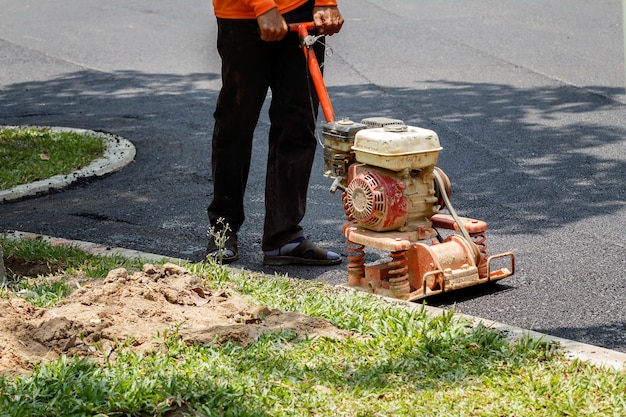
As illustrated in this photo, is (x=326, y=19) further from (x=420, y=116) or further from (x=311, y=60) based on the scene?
(x=420, y=116)

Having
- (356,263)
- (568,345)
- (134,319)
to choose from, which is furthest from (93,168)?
(568,345)

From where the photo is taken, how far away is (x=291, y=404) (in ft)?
12.5

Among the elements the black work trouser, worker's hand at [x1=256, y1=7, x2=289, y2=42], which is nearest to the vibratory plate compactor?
worker's hand at [x1=256, y1=7, x2=289, y2=42]

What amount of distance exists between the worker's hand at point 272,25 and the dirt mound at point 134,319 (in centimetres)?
134

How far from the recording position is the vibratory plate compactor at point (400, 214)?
509 cm

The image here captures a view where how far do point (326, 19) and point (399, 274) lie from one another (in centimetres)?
155

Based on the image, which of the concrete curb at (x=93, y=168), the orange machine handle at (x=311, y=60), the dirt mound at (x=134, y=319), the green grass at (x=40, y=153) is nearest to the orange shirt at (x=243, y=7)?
the orange machine handle at (x=311, y=60)

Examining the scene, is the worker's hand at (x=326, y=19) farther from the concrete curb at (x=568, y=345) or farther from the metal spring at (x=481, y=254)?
the concrete curb at (x=568, y=345)

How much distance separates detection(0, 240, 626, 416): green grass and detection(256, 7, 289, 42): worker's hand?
1.66 meters

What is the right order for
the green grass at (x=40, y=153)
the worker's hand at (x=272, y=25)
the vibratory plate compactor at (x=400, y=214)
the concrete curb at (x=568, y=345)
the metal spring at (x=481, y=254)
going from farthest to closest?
1. the green grass at (x=40, y=153)
2. the worker's hand at (x=272, y=25)
3. the metal spring at (x=481, y=254)
4. the vibratory plate compactor at (x=400, y=214)
5. the concrete curb at (x=568, y=345)

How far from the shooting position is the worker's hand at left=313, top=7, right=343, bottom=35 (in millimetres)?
5762

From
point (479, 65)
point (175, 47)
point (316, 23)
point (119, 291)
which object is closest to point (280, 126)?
point (316, 23)

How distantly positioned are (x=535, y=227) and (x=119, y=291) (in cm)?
289

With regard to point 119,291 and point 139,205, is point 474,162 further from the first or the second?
point 119,291
